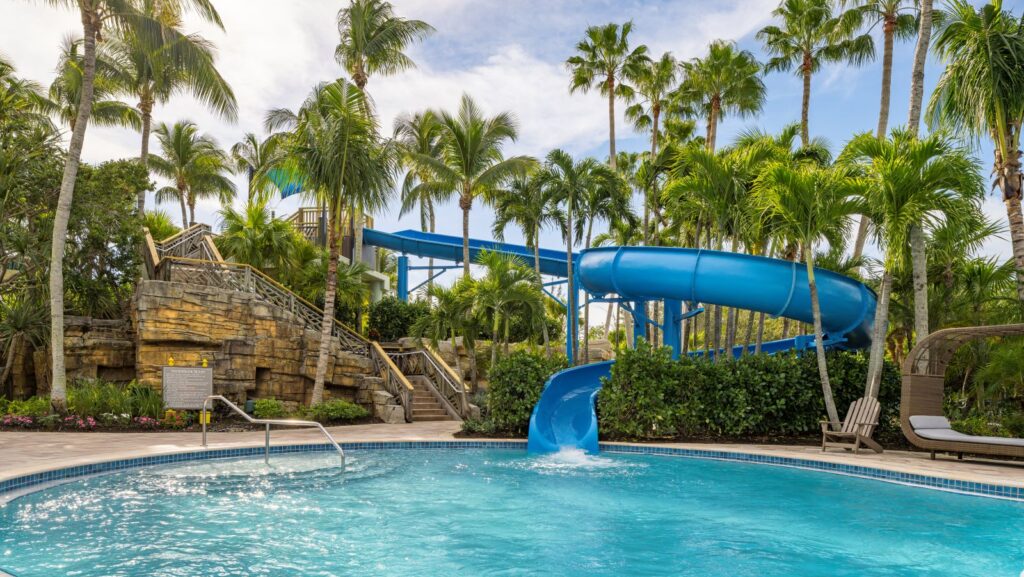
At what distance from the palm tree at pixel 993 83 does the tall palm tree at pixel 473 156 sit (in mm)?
12737

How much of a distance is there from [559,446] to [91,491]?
722 centimetres

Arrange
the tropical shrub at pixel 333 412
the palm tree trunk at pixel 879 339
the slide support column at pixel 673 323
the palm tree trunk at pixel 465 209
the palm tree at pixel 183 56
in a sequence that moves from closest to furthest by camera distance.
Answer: the palm tree trunk at pixel 879 339 < the palm tree at pixel 183 56 < the tropical shrub at pixel 333 412 < the slide support column at pixel 673 323 < the palm tree trunk at pixel 465 209

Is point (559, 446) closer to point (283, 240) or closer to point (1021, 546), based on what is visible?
point (1021, 546)

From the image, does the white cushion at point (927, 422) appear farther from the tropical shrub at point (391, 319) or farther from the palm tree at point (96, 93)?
the palm tree at point (96, 93)

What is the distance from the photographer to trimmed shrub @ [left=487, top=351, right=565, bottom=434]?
1379 cm

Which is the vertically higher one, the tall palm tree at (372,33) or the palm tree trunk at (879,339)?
the tall palm tree at (372,33)

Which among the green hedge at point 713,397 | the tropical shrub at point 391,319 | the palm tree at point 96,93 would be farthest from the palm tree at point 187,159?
the green hedge at point 713,397

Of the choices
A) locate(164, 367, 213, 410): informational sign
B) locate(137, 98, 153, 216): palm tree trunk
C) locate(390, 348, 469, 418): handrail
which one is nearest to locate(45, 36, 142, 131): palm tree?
locate(137, 98, 153, 216): palm tree trunk

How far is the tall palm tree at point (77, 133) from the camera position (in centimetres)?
1372

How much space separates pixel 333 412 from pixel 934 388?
1206 cm

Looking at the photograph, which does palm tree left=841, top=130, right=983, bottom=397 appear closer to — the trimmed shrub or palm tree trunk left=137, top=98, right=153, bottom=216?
the trimmed shrub

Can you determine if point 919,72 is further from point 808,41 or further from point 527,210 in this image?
point 527,210

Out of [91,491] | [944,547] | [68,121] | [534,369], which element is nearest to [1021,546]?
[944,547]

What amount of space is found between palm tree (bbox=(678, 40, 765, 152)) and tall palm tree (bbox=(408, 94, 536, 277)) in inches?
243
